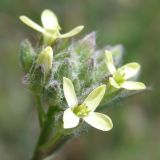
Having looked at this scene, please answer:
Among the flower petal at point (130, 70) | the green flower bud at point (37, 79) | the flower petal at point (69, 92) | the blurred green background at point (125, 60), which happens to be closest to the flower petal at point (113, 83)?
the flower petal at point (130, 70)

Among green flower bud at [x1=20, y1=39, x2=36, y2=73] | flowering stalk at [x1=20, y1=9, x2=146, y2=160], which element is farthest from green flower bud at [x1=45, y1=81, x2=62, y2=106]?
green flower bud at [x1=20, y1=39, x2=36, y2=73]

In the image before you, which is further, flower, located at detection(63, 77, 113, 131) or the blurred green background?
the blurred green background

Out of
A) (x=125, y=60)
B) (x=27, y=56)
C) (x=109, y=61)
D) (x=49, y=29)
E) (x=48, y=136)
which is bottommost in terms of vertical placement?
(x=48, y=136)

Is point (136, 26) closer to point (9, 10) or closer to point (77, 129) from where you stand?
point (9, 10)

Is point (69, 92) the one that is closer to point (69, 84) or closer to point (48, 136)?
point (69, 84)

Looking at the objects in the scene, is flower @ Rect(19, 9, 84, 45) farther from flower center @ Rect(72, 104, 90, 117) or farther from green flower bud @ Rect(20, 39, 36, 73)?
flower center @ Rect(72, 104, 90, 117)

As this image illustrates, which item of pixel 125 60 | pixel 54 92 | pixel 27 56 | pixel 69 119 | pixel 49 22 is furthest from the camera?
pixel 125 60

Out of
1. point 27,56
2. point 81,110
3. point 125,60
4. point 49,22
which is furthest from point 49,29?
point 125,60
